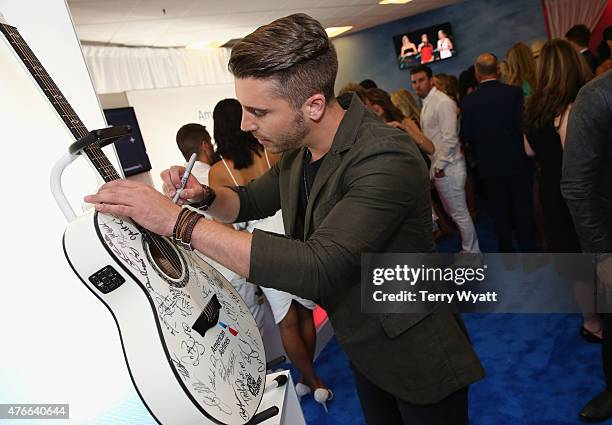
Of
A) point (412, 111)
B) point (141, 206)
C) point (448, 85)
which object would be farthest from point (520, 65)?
point (141, 206)

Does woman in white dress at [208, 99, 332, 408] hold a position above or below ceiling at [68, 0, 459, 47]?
below

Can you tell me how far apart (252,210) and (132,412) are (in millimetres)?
683

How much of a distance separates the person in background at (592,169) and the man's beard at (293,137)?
2.82ft

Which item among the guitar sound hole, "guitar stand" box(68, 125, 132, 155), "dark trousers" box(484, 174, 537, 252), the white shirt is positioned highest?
"guitar stand" box(68, 125, 132, 155)

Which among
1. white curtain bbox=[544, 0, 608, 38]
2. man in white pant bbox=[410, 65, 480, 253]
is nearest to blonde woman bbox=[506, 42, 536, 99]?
man in white pant bbox=[410, 65, 480, 253]

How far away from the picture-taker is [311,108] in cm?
115

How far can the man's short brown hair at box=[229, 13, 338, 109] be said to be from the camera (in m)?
1.07

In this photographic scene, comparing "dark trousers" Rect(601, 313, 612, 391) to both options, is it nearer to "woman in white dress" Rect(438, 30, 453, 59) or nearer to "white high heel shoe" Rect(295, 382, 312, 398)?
"white high heel shoe" Rect(295, 382, 312, 398)

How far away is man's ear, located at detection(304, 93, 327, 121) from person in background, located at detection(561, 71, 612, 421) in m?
0.83

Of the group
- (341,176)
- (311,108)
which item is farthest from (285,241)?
(311,108)

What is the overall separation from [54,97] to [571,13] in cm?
850

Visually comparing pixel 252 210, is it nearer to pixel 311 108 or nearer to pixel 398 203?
pixel 311 108

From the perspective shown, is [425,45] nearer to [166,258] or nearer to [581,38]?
[581,38]

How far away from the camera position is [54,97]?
4.02 feet
